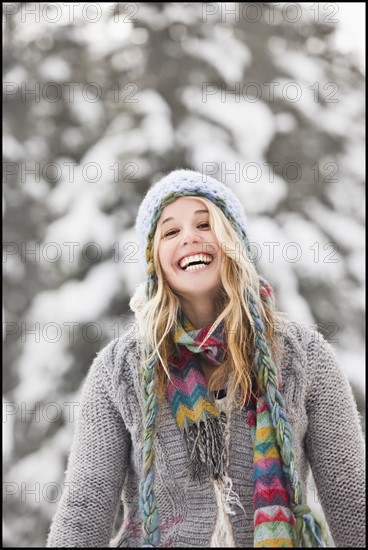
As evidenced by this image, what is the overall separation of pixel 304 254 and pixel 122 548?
3.16m

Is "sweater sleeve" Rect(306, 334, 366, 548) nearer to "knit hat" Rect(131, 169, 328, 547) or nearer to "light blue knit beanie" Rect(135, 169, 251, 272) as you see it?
"knit hat" Rect(131, 169, 328, 547)

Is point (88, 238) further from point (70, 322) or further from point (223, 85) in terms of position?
point (223, 85)

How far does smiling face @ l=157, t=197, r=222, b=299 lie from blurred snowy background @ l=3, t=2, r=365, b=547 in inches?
94.8

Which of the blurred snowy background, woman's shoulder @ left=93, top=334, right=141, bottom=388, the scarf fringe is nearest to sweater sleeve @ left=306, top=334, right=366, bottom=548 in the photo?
the scarf fringe

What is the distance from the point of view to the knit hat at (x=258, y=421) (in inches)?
64.5

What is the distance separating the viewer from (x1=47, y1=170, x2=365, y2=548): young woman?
175 cm

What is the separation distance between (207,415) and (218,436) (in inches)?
2.5

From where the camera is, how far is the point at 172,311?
1981mm

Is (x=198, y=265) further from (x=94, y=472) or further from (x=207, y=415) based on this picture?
(x=94, y=472)

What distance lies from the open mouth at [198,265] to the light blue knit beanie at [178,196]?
5.5 inches

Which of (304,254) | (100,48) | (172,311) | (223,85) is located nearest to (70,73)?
(100,48)

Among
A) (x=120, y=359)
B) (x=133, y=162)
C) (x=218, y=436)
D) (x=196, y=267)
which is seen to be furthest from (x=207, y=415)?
(x=133, y=162)

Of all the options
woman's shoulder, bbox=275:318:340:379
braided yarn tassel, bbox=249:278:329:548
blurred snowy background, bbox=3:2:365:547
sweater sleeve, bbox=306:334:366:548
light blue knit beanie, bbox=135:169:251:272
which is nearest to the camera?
braided yarn tassel, bbox=249:278:329:548

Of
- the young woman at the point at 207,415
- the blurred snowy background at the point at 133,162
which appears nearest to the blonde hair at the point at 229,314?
the young woman at the point at 207,415
